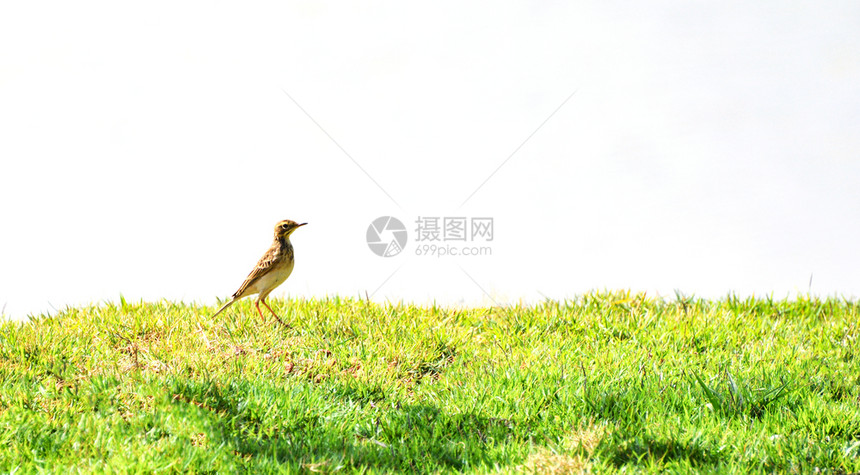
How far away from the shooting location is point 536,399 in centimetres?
513

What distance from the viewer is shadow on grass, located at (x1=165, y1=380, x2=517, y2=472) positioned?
444 centimetres

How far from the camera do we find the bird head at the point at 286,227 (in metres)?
6.12

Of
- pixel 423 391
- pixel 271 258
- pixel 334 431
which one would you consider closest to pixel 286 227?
pixel 271 258

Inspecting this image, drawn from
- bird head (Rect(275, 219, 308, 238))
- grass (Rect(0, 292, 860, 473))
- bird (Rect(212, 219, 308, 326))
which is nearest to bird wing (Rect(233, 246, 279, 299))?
bird (Rect(212, 219, 308, 326))

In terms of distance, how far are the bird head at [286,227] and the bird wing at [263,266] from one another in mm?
129

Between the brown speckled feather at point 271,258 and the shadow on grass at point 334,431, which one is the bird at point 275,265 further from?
the shadow on grass at point 334,431

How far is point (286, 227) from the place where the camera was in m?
6.12

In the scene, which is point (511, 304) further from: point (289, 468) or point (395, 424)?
point (289, 468)

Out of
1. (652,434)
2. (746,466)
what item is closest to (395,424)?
Result: (652,434)

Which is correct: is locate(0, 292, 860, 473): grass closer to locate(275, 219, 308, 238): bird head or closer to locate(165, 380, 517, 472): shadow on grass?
locate(165, 380, 517, 472): shadow on grass

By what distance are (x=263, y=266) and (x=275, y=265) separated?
4.4 inches

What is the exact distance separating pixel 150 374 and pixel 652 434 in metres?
3.68

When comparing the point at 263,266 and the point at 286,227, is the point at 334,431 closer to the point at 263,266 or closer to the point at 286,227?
the point at 263,266

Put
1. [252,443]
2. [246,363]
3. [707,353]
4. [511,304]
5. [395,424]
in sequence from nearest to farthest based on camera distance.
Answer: [252,443], [395,424], [246,363], [707,353], [511,304]
